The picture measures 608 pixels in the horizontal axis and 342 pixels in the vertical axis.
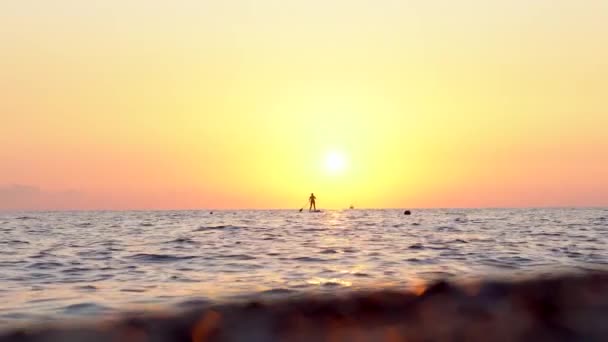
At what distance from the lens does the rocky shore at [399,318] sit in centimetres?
135

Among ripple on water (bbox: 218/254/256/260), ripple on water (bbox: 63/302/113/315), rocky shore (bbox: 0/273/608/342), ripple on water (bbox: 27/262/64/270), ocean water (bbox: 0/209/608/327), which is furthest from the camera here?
ripple on water (bbox: 218/254/256/260)

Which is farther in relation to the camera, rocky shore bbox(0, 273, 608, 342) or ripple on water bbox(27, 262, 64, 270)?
ripple on water bbox(27, 262, 64, 270)

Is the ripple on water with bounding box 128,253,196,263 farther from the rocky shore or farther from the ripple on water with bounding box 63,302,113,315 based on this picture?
the rocky shore

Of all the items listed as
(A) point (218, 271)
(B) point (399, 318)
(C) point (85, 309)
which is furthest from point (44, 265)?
(B) point (399, 318)

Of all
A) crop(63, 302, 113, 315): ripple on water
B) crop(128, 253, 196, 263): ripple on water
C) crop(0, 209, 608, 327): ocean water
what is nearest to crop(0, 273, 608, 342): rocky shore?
crop(0, 209, 608, 327): ocean water

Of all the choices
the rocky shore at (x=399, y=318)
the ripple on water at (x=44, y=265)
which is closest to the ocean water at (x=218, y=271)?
the ripple on water at (x=44, y=265)

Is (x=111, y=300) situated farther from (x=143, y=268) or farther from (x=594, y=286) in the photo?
(x=594, y=286)

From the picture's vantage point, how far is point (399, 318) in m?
1.50

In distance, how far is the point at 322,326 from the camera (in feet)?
4.77

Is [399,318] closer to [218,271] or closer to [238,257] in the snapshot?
[218,271]

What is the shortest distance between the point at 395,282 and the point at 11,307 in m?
5.95

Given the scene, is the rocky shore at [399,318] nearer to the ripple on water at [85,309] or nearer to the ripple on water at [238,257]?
the ripple on water at [85,309]

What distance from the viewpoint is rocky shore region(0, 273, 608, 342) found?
135 centimetres

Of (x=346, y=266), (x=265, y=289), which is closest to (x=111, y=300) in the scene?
(x=265, y=289)
